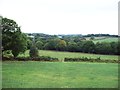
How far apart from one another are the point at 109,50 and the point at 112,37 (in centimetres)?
35

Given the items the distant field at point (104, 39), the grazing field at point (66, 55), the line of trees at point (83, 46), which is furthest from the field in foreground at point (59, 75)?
the distant field at point (104, 39)

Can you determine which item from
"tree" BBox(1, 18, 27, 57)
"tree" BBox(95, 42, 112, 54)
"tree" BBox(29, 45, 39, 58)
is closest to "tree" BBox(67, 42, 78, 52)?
"tree" BBox(95, 42, 112, 54)

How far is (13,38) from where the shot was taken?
658 centimetres

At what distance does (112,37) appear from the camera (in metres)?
6.27

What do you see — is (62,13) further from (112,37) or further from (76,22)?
(112,37)

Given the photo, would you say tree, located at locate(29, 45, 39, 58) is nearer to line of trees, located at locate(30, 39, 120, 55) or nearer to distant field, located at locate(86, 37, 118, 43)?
line of trees, located at locate(30, 39, 120, 55)

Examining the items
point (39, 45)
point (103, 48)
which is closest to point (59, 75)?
point (39, 45)

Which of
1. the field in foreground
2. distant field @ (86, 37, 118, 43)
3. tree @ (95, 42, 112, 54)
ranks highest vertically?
distant field @ (86, 37, 118, 43)

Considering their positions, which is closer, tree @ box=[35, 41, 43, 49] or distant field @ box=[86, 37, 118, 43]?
distant field @ box=[86, 37, 118, 43]

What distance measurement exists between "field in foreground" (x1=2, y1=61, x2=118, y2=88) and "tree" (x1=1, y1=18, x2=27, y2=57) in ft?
1.33

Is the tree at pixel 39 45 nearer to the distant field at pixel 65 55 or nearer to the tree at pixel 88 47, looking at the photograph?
the distant field at pixel 65 55

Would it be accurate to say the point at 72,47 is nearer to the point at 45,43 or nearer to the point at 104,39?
the point at 45,43

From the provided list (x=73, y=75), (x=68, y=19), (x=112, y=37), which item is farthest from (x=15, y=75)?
(x=112, y=37)

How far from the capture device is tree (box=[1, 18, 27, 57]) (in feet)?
21.1
